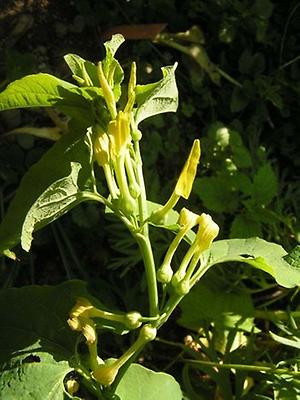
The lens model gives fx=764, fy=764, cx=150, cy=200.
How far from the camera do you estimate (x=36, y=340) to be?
1143mm

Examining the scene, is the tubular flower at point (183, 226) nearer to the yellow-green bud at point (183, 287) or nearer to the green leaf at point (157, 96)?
the yellow-green bud at point (183, 287)

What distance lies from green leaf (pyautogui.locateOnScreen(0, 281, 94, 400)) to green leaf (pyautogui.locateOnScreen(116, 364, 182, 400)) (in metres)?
0.13

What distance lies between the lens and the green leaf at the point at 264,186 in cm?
166

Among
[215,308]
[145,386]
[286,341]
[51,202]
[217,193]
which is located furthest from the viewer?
[217,193]

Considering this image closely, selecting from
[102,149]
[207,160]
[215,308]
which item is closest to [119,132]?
[102,149]

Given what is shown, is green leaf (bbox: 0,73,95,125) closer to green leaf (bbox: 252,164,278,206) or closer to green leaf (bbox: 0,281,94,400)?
green leaf (bbox: 0,281,94,400)

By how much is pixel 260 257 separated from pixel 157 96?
265mm

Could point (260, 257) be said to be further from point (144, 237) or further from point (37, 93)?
point (37, 93)

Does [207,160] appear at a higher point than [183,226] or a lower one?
lower

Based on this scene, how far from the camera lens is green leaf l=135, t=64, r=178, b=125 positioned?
1.03 m

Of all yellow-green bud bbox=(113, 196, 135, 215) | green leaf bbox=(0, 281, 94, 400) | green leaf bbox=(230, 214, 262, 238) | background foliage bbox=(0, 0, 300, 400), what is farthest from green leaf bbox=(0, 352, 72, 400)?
green leaf bbox=(230, 214, 262, 238)

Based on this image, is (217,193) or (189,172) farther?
(217,193)

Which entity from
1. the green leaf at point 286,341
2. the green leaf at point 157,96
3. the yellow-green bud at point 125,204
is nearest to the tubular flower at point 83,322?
the yellow-green bud at point 125,204

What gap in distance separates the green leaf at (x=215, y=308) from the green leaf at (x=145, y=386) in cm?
34
